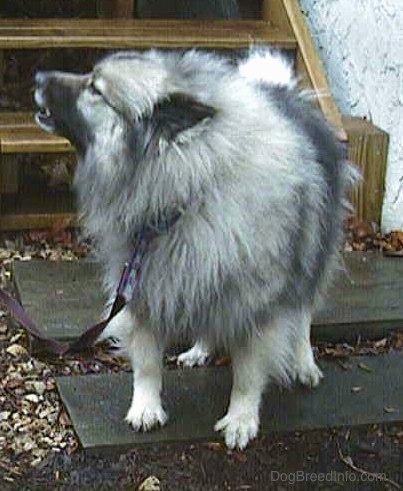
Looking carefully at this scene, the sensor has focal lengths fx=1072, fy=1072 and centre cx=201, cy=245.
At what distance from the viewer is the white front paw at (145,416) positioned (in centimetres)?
270

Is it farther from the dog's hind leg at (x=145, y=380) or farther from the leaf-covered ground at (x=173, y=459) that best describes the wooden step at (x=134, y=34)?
the dog's hind leg at (x=145, y=380)

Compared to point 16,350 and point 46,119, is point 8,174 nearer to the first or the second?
point 16,350

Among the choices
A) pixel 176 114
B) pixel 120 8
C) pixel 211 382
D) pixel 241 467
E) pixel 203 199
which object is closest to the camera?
pixel 176 114

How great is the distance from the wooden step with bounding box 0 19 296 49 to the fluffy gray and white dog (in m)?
1.28

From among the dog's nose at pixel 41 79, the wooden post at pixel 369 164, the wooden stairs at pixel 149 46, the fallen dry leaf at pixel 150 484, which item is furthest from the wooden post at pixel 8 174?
the fallen dry leaf at pixel 150 484

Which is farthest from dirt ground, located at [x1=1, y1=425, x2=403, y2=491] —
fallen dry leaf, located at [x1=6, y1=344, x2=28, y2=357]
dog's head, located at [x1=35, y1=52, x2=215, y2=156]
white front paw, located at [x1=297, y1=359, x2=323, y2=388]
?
dog's head, located at [x1=35, y1=52, x2=215, y2=156]

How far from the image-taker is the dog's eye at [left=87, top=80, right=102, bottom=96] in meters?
2.31

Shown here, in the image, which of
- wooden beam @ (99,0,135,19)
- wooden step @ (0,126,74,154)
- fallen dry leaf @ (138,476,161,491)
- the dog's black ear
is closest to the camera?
the dog's black ear

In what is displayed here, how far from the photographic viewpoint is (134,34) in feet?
13.3

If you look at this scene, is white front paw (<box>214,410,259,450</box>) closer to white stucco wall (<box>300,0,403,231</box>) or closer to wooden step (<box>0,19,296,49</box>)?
white stucco wall (<box>300,0,403,231</box>)

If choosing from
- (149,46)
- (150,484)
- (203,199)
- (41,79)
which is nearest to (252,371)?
(150,484)

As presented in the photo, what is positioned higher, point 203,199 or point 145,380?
point 203,199

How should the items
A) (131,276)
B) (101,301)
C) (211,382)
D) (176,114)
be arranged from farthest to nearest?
(101,301) → (211,382) → (131,276) → (176,114)

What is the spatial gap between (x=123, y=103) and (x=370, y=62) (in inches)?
80.7
